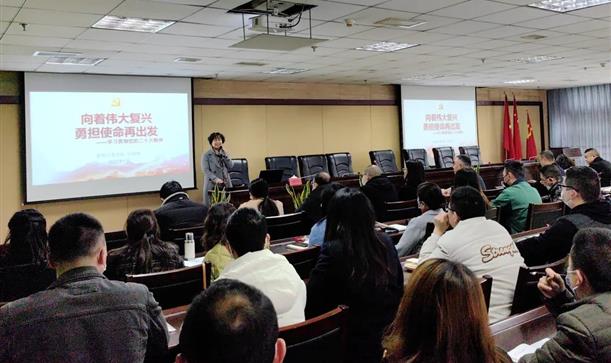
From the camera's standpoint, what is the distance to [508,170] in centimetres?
490

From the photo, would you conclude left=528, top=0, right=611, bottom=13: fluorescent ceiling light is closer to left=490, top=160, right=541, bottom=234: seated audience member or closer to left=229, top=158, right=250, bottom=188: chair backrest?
left=490, top=160, right=541, bottom=234: seated audience member

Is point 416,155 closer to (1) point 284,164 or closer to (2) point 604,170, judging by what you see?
(1) point 284,164

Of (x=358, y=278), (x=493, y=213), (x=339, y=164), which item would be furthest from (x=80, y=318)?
(x=339, y=164)

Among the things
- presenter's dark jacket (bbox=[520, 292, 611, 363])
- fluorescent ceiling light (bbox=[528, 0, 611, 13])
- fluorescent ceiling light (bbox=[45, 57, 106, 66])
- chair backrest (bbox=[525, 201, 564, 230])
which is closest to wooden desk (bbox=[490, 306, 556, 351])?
presenter's dark jacket (bbox=[520, 292, 611, 363])

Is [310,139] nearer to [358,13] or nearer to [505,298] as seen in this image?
[358,13]

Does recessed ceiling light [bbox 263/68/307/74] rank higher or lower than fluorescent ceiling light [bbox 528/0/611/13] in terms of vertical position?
higher

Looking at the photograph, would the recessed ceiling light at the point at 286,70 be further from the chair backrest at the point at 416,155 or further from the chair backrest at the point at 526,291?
the chair backrest at the point at 526,291

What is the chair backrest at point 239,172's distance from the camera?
9.06 meters

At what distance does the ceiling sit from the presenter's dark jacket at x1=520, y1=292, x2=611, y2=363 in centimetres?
381

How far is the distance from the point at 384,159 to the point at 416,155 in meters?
0.89

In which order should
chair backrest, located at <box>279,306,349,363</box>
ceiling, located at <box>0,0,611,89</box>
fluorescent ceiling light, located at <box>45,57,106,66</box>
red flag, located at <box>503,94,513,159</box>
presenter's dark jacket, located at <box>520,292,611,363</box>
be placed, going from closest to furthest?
1. presenter's dark jacket, located at <box>520,292,611,363</box>
2. chair backrest, located at <box>279,306,349,363</box>
3. ceiling, located at <box>0,0,611,89</box>
4. fluorescent ceiling light, located at <box>45,57,106,66</box>
5. red flag, located at <box>503,94,513,159</box>

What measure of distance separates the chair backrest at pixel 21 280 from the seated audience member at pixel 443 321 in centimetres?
261

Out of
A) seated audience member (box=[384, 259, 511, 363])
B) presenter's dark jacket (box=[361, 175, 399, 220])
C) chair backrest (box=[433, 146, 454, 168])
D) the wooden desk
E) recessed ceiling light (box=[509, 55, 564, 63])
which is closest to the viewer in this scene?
seated audience member (box=[384, 259, 511, 363])

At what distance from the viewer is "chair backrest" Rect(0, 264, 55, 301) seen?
9.82ft
